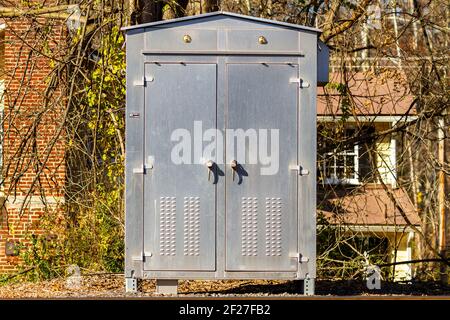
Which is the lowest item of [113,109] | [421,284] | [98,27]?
[421,284]

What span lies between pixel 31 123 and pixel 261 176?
6.17 meters

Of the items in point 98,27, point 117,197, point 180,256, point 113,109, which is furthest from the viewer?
point 117,197

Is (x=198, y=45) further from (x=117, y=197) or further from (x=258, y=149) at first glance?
(x=117, y=197)

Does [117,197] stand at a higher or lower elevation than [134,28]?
lower

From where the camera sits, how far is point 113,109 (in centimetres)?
1517

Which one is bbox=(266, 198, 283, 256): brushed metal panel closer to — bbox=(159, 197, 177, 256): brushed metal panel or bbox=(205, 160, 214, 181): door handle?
bbox=(205, 160, 214, 181): door handle

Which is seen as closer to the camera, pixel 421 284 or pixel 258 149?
pixel 258 149

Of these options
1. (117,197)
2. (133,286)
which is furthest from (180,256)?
(117,197)

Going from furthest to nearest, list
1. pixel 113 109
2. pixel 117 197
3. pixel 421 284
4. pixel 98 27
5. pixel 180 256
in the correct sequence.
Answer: pixel 117 197 < pixel 113 109 < pixel 98 27 < pixel 421 284 < pixel 180 256

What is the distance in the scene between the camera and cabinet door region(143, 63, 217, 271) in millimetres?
10188

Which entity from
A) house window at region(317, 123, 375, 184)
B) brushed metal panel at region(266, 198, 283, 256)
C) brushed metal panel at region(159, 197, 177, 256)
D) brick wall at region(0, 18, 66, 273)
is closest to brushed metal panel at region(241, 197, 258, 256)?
brushed metal panel at region(266, 198, 283, 256)

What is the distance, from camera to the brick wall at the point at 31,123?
587 inches

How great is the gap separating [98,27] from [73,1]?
1.91 meters

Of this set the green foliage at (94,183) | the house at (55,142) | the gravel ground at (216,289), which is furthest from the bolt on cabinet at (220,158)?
the green foliage at (94,183)
